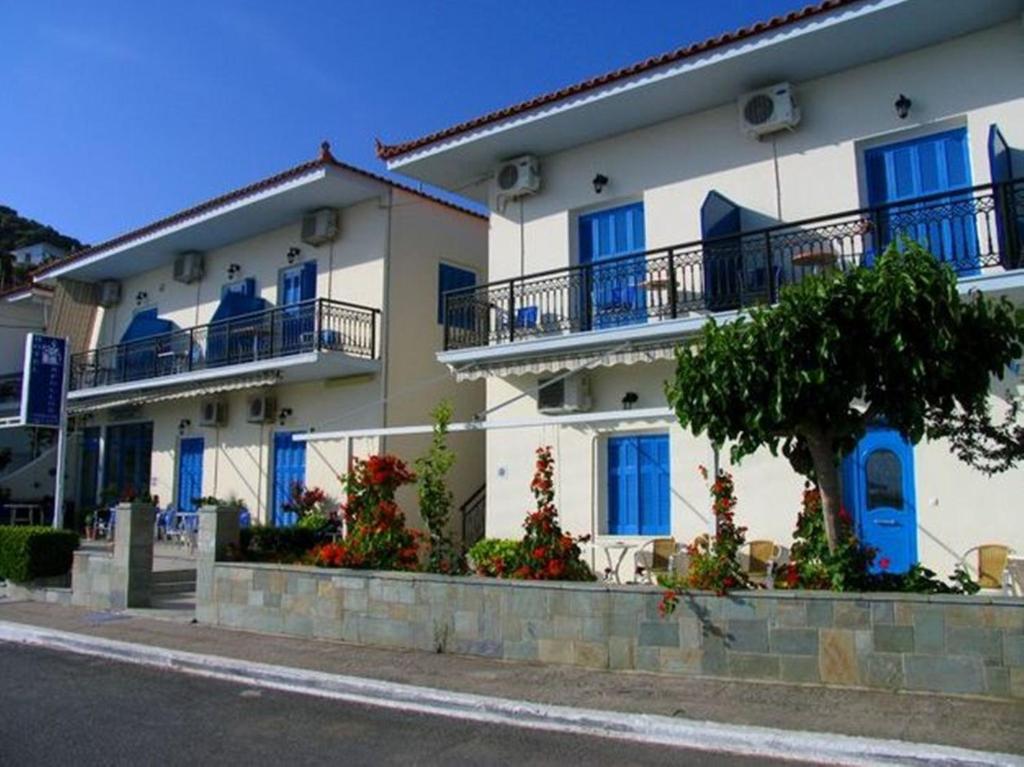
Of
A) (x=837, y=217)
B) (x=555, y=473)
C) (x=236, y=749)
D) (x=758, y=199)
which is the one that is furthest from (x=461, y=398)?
(x=236, y=749)

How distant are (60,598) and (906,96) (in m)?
15.2

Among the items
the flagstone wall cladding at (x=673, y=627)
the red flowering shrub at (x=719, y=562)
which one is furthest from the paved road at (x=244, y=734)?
the red flowering shrub at (x=719, y=562)

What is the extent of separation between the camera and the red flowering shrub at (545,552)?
9.71 metres

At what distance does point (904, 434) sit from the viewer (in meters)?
7.64

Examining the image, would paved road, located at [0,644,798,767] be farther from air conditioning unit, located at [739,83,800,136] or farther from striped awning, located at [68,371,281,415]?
striped awning, located at [68,371,281,415]

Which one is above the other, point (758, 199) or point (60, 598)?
point (758, 199)

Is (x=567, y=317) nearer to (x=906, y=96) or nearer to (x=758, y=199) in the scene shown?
(x=758, y=199)

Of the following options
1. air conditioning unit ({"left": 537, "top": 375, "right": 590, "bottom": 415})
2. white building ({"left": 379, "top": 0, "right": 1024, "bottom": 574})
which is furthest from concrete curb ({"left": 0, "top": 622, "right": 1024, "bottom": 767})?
air conditioning unit ({"left": 537, "top": 375, "right": 590, "bottom": 415})

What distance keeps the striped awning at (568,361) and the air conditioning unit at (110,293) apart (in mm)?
14550

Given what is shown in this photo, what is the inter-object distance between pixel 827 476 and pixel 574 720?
3.24 meters

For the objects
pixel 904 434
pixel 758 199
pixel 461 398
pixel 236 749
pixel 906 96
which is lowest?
pixel 236 749

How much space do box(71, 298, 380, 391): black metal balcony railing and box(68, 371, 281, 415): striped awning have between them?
494mm

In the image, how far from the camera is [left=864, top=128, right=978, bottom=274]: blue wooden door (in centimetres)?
1161

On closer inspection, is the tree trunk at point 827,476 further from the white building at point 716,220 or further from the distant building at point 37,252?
the distant building at point 37,252
